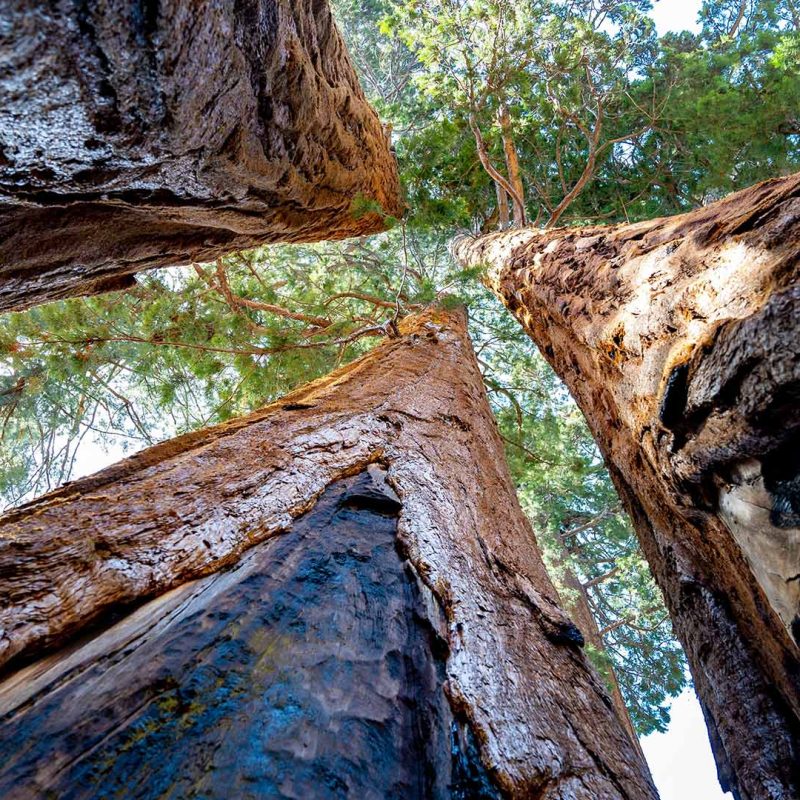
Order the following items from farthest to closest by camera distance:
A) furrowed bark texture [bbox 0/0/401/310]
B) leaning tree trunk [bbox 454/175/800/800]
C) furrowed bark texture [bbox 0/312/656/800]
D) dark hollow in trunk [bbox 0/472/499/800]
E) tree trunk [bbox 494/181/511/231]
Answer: tree trunk [bbox 494/181/511/231]
furrowed bark texture [bbox 0/0/401/310]
leaning tree trunk [bbox 454/175/800/800]
furrowed bark texture [bbox 0/312/656/800]
dark hollow in trunk [bbox 0/472/499/800]

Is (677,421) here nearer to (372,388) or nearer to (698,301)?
(698,301)

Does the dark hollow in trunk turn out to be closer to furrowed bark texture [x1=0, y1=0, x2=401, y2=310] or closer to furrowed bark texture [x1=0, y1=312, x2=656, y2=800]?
furrowed bark texture [x1=0, y1=312, x2=656, y2=800]

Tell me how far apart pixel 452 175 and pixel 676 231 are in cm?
507

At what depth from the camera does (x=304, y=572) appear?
1.07 meters

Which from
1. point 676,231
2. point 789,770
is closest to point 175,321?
point 676,231

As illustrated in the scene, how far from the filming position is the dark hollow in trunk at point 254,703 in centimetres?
67

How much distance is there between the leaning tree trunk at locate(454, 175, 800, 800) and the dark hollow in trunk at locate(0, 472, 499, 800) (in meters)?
0.73

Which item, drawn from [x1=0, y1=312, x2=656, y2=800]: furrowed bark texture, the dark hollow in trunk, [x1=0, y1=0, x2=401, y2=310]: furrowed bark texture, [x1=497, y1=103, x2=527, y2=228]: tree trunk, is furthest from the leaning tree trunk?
[x1=497, y1=103, x2=527, y2=228]: tree trunk

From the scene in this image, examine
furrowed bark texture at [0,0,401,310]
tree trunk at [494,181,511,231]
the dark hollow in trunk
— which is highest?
tree trunk at [494,181,511,231]

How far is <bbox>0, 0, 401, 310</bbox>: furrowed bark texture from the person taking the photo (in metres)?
1.14

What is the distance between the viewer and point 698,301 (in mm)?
1425

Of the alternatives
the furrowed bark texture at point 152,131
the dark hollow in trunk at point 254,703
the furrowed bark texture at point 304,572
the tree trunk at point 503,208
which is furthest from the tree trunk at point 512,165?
the dark hollow in trunk at point 254,703

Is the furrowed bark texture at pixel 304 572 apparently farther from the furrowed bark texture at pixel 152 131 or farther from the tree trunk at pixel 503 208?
the tree trunk at pixel 503 208

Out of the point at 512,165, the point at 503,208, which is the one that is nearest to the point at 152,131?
the point at 512,165
